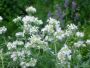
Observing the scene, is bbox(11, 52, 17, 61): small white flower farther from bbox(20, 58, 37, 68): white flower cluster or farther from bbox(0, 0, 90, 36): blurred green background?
bbox(0, 0, 90, 36): blurred green background

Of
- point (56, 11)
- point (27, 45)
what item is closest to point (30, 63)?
point (27, 45)

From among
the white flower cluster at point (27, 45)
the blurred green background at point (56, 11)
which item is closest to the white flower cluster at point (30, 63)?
the white flower cluster at point (27, 45)

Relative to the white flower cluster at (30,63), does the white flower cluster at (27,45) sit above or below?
above

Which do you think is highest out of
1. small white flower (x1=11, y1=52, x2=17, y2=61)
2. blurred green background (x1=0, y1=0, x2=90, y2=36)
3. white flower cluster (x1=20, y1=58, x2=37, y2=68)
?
blurred green background (x1=0, y1=0, x2=90, y2=36)

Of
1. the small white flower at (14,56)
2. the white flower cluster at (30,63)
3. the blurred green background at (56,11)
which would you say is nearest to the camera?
the white flower cluster at (30,63)

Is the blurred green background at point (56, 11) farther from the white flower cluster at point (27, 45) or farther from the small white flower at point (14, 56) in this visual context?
the small white flower at point (14, 56)

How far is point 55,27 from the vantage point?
3.53m

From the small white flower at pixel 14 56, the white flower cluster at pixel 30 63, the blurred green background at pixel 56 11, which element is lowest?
the white flower cluster at pixel 30 63

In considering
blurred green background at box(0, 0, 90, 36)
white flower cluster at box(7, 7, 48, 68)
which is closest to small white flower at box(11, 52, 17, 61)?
white flower cluster at box(7, 7, 48, 68)

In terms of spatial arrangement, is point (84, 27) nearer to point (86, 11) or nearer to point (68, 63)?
point (86, 11)

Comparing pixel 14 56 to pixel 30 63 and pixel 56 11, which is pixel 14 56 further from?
pixel 56 11

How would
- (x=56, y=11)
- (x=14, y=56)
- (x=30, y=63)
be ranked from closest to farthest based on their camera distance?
(x=30, y=63)
(x=14, y=56)
(x=56, y=11)

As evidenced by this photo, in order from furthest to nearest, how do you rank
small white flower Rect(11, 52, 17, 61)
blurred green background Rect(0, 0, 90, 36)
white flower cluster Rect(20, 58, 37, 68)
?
blurred green background Rect(0, 0, 90, 36), small white flower Rect(11, 52, 17, 61), white flower cluster Rect(20, 58, 37, 68)

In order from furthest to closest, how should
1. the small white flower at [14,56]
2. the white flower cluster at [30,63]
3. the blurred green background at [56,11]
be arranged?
the blurred green background at [56,11], the small white flower at [14,56], the white flower cluster at [30,63]
